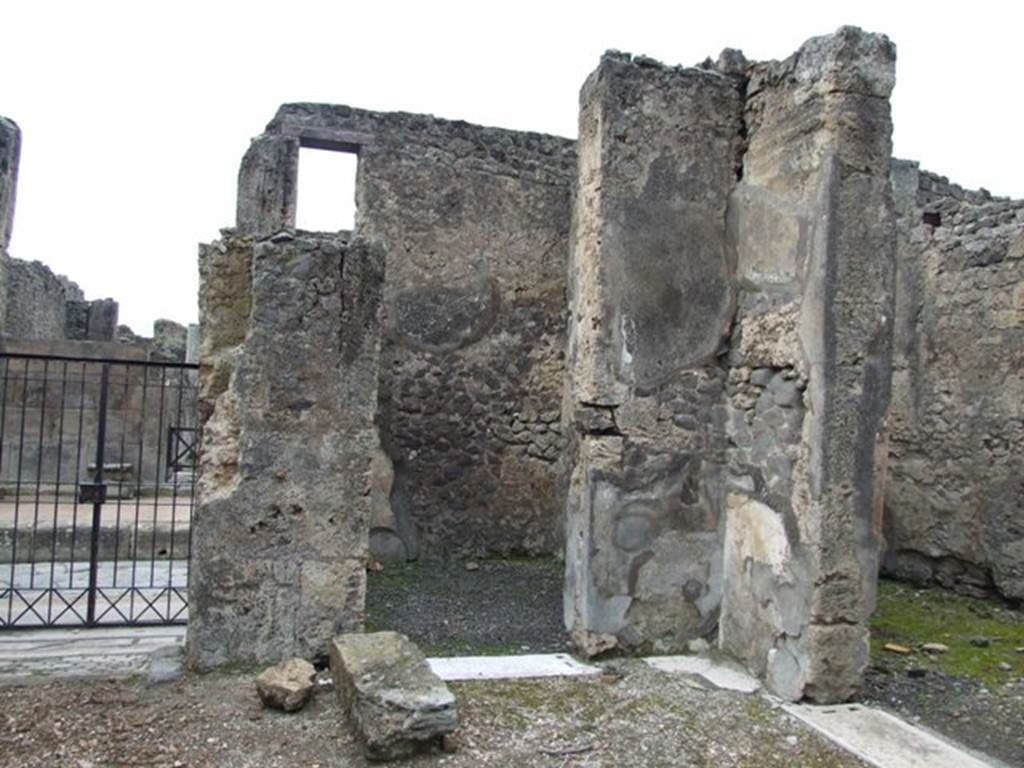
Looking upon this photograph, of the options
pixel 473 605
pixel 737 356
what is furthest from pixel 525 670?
pixel 737 356

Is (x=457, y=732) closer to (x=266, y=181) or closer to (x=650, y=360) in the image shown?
(x=650, y=360)

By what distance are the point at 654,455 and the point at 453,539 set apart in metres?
4.03

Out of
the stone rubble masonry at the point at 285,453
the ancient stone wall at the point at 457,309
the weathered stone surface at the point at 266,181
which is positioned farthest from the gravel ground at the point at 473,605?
the weathered stone surface at the point at 266,181

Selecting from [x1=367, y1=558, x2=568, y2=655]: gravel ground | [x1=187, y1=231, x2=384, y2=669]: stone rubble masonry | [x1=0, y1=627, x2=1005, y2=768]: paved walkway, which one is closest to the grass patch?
[x1=0, y1=627, x2=1005, y2=768]: paved walkway

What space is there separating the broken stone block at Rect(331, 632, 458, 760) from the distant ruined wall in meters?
1.43

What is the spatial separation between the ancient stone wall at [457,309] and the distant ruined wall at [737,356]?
3.50 m

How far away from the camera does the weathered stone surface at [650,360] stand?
4.87 meters

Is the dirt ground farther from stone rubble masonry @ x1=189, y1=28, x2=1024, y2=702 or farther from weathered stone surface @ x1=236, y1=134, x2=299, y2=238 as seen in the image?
weathered stone surface @ x1=236, y1=134, x2=299, y2=238

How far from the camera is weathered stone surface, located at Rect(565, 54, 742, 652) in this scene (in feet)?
16.0

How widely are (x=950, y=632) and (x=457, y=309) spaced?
5.18 metres

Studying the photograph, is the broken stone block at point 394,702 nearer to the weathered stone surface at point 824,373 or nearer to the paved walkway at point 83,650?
the paved walkway at point 83,650

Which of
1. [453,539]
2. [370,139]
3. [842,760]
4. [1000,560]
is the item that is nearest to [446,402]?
[453,539]

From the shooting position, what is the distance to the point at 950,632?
5992mm

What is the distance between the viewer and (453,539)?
854 centimetres
